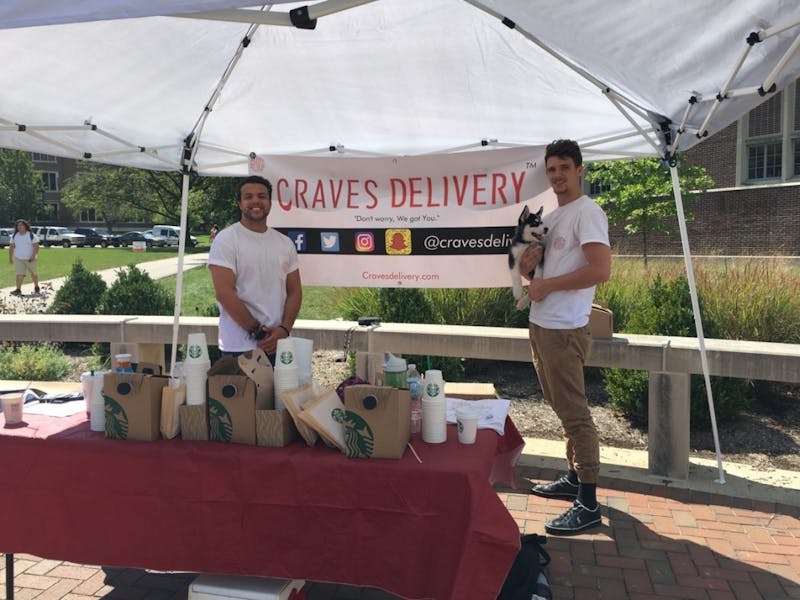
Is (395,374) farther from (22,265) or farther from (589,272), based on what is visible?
(22,265)

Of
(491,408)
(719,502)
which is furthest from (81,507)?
(719,502)

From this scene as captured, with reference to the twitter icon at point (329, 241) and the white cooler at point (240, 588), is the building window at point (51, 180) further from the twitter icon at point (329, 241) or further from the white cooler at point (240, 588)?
the white cooler at point (240, 588)

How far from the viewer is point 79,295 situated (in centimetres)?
893

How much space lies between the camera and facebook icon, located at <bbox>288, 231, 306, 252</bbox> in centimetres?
535

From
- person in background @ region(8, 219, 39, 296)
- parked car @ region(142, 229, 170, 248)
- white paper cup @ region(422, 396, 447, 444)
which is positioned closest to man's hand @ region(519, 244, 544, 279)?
white paper cup @ region(422, 396, 447, 444)

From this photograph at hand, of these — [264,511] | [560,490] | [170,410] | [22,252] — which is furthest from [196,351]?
[22,252]

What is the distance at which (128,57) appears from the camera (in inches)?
156

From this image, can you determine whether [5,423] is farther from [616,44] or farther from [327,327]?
[616,44]

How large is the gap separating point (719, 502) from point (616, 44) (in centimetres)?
296

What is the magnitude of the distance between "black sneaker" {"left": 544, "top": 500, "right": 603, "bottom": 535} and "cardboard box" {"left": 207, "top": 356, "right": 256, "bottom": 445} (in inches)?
77.0

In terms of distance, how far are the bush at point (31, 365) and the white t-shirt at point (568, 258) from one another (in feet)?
18.8

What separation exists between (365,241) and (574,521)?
107 inches

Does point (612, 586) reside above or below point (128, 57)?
below

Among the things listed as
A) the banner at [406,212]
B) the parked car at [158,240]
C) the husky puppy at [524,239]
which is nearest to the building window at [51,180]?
the parked car at [158,240]
